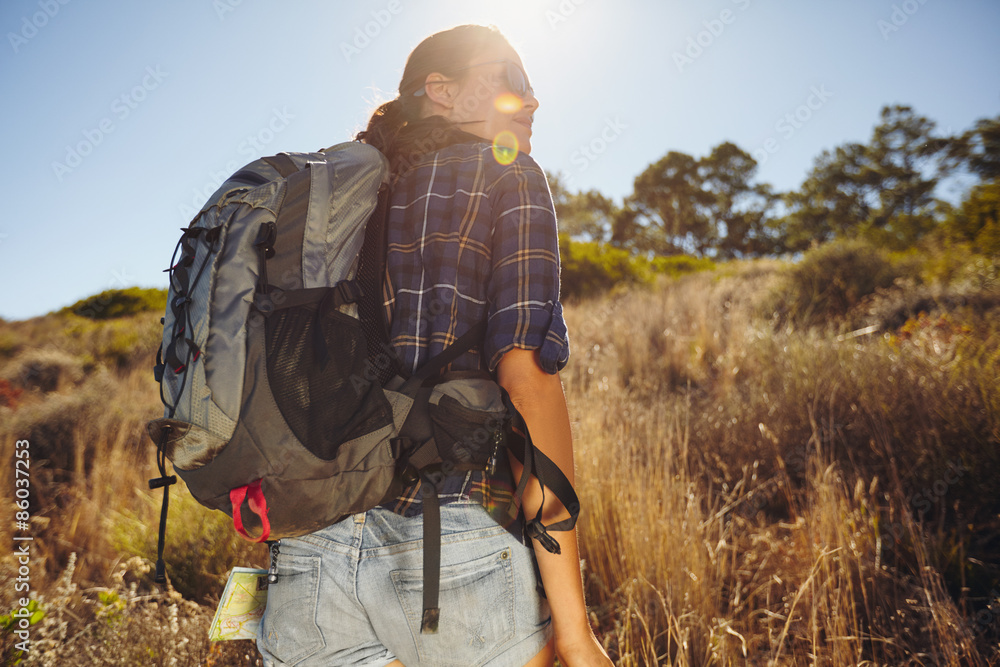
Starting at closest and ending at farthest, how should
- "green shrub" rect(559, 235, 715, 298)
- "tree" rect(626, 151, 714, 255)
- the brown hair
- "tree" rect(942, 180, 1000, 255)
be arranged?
the brown hair
"tree" rect(942, 180, 1000, 255)
"green shrub" rect(559, 235, 715, 298)
"tree" rect(626, 151, 714, 255)

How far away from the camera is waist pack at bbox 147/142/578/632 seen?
0.74 m

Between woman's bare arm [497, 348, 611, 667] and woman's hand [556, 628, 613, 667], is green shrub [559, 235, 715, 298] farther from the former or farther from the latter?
woman's hand [556, 628, 613, 667]

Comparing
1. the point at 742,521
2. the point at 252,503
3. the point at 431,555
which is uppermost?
the point at 252,503

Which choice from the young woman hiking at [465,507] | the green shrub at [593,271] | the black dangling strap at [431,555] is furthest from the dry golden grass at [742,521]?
the green shrub at [593,271]

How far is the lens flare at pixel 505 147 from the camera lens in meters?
0.97

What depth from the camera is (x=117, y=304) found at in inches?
612

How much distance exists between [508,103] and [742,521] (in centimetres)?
253

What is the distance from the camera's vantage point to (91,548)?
325cm

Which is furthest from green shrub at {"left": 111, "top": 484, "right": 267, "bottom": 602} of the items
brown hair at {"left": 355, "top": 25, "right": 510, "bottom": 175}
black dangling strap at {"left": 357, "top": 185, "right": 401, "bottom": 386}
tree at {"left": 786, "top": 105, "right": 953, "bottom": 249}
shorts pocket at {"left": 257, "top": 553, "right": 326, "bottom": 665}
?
tree at {"left": 786, "top": 105, "right": 953, "bottom": 249}

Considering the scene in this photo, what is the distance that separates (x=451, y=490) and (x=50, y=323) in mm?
18594

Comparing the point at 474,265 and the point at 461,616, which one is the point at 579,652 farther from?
the point at 474,265

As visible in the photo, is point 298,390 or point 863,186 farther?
point 863,186

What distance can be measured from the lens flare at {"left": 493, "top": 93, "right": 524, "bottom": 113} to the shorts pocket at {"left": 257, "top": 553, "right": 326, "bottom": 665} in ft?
3.20

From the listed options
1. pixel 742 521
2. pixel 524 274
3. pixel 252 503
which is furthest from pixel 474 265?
pixel 742 521
